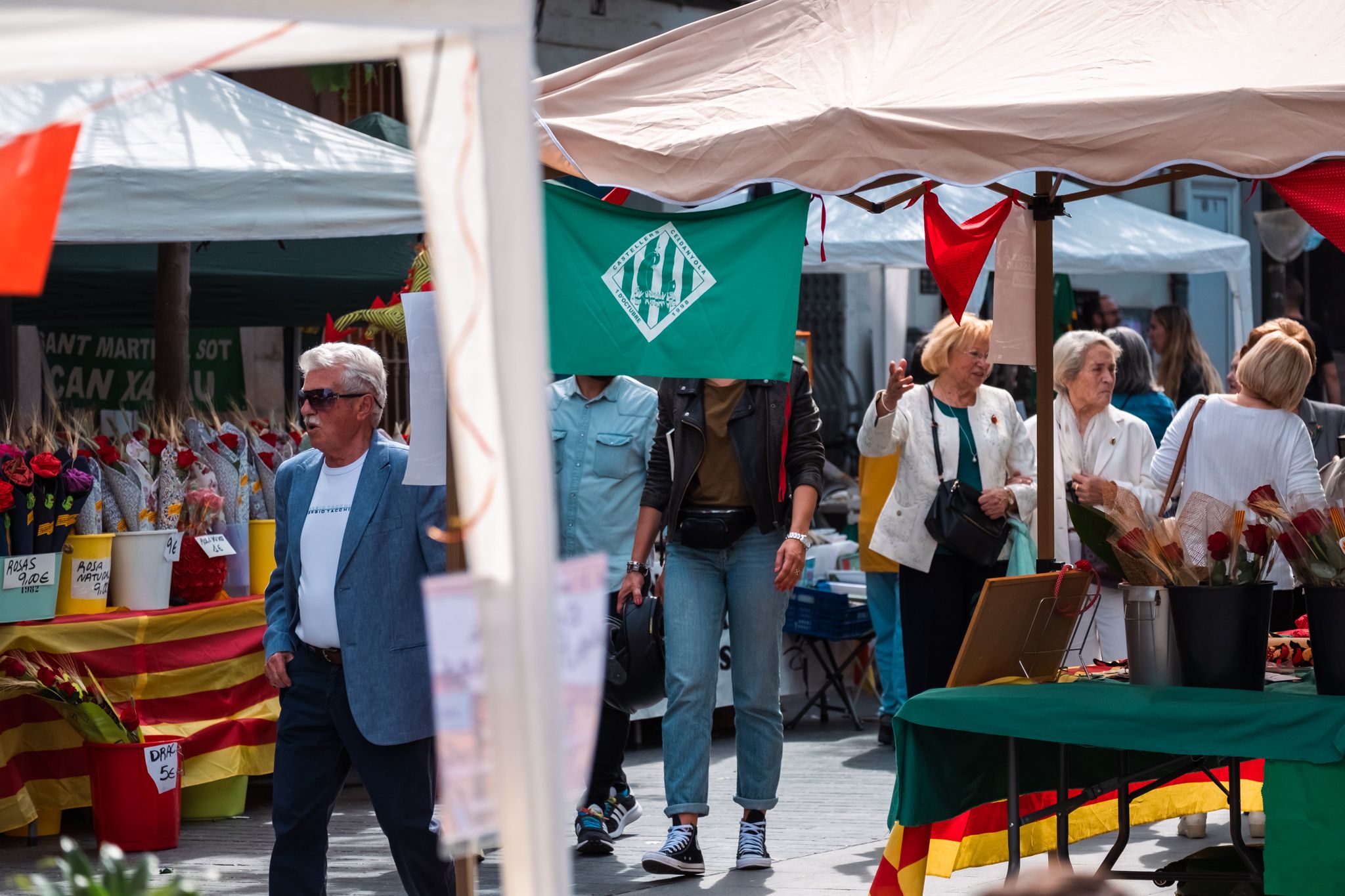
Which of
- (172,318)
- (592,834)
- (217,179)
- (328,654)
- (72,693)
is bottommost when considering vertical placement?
(592,834)

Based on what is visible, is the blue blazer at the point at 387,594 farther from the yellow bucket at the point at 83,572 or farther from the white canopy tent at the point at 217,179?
the yellow bucket at the point at 83,572

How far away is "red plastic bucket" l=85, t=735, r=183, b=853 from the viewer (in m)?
6.09

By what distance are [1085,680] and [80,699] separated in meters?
3.64

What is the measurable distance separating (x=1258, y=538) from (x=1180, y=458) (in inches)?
66.6

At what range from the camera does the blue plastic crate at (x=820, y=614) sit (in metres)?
8.95

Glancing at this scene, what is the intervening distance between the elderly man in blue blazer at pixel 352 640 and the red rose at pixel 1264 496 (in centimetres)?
214

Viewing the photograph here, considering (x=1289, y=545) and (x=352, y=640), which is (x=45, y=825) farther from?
(x=1289, y=545)

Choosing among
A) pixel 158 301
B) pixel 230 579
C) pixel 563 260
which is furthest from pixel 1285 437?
pixel 158 301

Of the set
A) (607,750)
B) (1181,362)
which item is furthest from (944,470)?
(1181,362)

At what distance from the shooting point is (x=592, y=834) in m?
5.98

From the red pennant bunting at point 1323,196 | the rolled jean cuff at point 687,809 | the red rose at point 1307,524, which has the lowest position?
the rolled jean cuff at point 687,809

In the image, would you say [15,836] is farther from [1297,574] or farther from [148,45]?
[148,45]

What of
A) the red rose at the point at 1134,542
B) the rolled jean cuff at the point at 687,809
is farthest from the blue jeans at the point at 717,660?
the red rose at the point at 1134,542

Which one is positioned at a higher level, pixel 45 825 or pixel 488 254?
pixel 488 254
